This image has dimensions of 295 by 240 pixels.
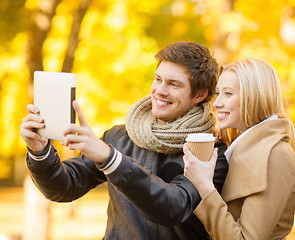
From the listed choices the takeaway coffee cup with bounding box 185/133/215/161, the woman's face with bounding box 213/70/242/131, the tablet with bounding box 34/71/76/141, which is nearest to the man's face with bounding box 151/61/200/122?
the woman's face with bounding box 213/70/242/131

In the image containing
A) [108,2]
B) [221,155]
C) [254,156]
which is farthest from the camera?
[108,2]

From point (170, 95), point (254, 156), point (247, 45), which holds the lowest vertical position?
point (254, 156)

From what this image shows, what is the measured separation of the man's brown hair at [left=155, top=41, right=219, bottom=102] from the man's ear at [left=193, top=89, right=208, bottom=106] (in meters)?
0.02

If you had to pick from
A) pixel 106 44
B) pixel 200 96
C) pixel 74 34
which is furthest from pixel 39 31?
pixel 200 96

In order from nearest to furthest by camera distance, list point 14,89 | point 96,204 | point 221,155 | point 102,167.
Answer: point 102,167 < point 221,155 < point 14,89 < point 96,204

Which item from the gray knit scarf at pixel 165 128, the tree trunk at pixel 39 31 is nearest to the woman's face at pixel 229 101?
the gray knit scarf at pixel 165 128

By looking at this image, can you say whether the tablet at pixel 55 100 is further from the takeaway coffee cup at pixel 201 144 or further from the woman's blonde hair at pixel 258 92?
the woman's blonde hair at pixel 258 92

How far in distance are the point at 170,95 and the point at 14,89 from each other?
30.3 ft

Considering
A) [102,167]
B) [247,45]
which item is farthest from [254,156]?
[247,45]

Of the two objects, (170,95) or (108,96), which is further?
(108,96)

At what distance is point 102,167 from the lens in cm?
221

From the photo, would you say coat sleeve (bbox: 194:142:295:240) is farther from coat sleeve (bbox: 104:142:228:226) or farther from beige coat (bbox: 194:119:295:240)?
coat sleeve (bbox: 104:142:228:226)

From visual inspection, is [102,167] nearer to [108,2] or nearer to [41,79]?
[41,79]

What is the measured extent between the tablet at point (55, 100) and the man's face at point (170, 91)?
695mm
